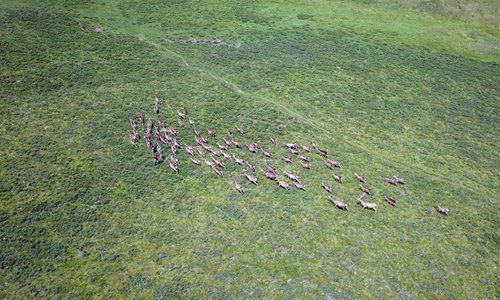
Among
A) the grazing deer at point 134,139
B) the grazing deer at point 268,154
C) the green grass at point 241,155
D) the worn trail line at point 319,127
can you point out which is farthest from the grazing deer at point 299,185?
the grazing deer at point 134,139

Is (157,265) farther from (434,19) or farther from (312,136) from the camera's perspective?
(434,19)

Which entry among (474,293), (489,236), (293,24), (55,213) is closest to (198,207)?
(55,213)

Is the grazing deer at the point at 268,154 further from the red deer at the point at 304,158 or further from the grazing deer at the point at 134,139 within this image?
the grazing deer at the point at 134,139

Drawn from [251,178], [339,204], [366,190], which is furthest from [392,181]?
[251,178]

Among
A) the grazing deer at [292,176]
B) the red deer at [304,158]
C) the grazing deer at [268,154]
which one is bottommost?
the grazing deer at [292,176]

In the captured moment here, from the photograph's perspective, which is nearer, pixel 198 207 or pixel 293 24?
pixel 198 207

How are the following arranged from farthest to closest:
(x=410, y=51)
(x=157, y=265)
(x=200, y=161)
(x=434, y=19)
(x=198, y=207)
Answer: (x=434, y=19) < (x=410, y=51) < (x=200, y=161) < (x=198, y=207) < (x=157, y=265)

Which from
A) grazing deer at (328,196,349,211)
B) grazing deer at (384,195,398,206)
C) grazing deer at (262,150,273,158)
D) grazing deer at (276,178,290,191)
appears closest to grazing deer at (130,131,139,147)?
grazing deer at (262,150,273,158)
